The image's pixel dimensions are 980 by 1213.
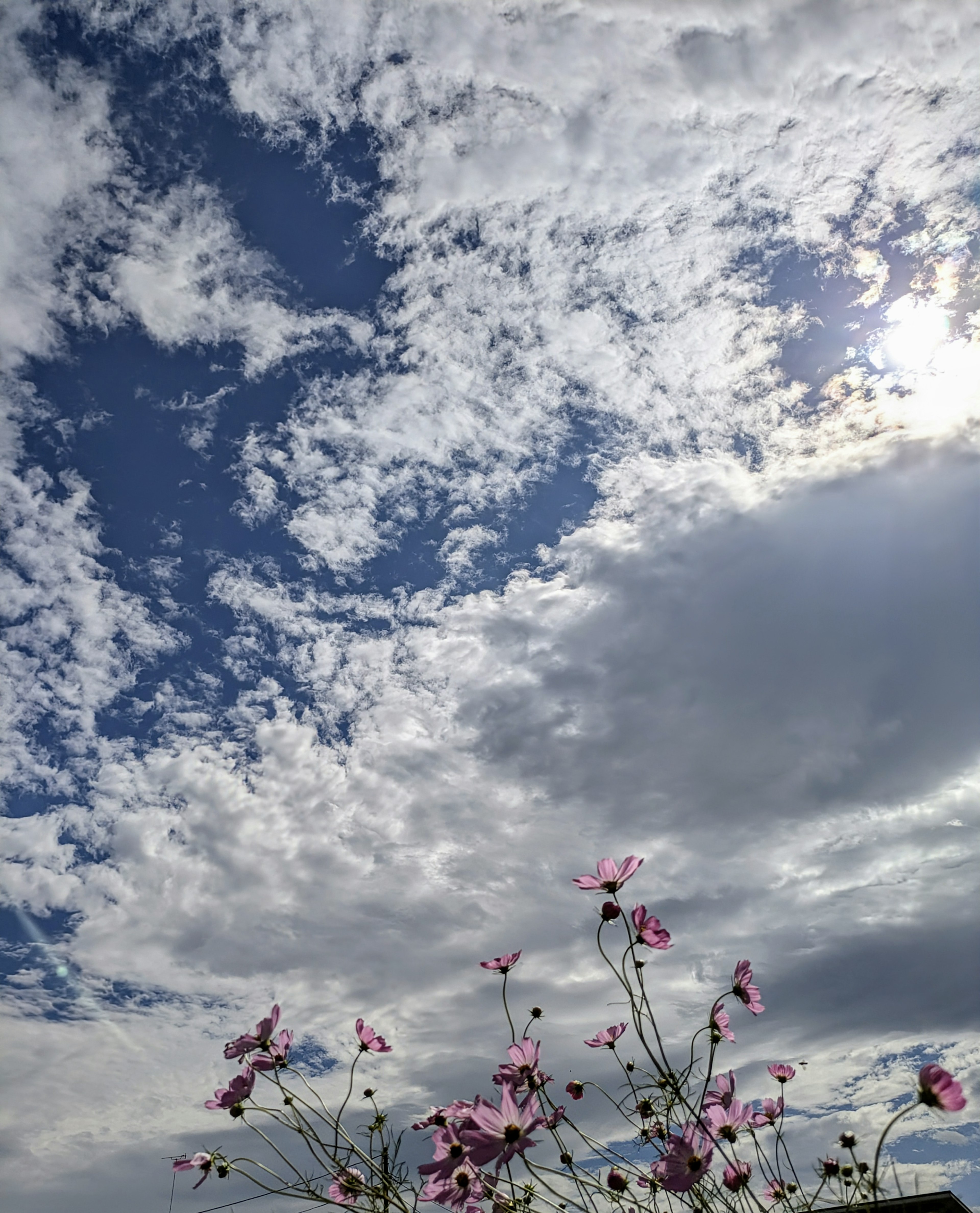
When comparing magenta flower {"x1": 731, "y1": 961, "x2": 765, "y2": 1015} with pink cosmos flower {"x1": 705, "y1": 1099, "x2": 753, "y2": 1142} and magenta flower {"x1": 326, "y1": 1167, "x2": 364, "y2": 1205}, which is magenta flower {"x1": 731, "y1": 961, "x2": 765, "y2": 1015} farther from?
magenta flower {"x1": 326, "y1": 1167, "x2": 364, "y2": 1205}

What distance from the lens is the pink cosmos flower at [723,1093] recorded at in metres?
2.84

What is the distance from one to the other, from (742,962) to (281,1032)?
6.02ft

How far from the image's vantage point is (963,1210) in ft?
9.86

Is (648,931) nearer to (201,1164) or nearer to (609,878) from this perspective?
(609,878)

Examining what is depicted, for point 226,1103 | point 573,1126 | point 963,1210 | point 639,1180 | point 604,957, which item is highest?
point 604,957

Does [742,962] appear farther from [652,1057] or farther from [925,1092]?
[925,1092]

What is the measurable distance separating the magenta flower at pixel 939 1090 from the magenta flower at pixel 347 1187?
1811 millimetres

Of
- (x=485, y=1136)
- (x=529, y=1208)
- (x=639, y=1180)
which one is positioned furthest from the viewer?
(x=639, y=1180)

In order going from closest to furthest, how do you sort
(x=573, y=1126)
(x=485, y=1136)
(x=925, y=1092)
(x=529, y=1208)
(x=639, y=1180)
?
(x=925, y=1092), (x=485, y=1136), (x=529, y=1208), (x=573, y=1126), (x=639, y=1180)

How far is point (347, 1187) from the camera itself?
253cm

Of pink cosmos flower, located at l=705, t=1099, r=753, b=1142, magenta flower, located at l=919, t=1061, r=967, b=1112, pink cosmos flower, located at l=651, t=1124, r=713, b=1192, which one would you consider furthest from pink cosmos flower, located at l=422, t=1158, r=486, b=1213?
magenta flower, located at l=919, t=1061, r=967, b=1112

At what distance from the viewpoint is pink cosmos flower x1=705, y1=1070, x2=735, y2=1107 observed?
9.32 feet

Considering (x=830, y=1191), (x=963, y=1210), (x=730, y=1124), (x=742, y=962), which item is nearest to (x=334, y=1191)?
(x=730, y=1124)

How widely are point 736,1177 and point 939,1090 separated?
3.55ft
